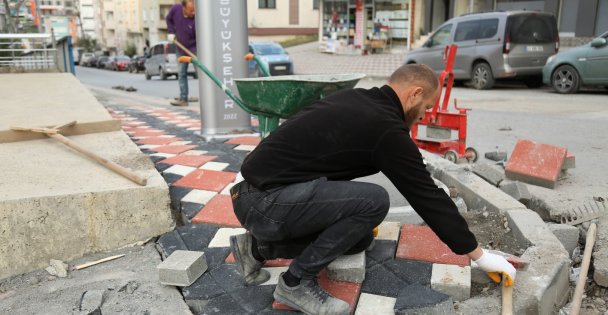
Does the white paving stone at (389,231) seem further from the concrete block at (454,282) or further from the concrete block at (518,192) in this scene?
the concrete block at (518,192)

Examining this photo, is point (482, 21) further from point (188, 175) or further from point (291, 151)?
point (291, 151)

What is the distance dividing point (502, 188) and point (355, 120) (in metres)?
2.16

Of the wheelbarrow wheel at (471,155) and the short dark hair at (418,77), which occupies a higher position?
the short dark hair at (418,77)

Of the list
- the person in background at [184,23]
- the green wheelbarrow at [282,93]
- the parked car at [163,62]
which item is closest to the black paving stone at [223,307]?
the green wheelbarrow at [282,93]

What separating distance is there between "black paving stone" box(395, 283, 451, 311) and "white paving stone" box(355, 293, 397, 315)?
0.08 metres

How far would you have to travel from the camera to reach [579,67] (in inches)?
418

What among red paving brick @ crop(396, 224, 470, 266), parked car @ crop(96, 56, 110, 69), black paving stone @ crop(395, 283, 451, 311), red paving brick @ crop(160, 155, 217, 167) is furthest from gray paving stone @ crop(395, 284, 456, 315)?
parked car @ crop(96, 56, 110, 69)

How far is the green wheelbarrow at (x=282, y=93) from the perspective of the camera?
3646mm

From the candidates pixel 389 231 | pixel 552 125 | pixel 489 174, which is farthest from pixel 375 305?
pixel 552 125

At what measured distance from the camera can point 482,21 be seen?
12.7m

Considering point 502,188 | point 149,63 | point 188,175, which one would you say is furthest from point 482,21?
point 149,63

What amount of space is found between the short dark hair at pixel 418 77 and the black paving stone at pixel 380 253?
0.97 meters

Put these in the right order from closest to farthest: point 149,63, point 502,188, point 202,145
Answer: point 502,188 < point 202,145 < point 149,63

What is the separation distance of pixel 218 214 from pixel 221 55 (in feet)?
9.00
